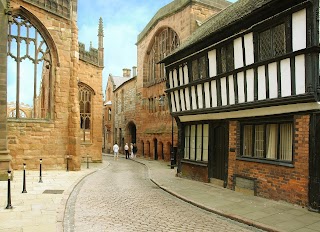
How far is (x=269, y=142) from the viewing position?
9.70 m

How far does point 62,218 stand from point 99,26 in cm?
2217

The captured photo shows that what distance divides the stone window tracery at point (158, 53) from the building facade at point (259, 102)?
12.0m

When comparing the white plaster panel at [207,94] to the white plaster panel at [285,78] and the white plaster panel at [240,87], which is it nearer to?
the white plaster panel at [240,87]

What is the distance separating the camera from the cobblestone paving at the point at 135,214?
6832 millimetres

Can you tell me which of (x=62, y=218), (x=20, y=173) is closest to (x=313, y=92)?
(x=62, y=218)

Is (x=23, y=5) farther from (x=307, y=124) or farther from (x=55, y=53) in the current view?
(x=307, y=124)

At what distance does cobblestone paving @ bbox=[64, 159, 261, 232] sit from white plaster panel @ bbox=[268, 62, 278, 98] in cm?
375

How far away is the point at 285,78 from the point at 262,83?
0.91m

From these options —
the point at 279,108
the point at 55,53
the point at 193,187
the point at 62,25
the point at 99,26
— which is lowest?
the point at 193,187

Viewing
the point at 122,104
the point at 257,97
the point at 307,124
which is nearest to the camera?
the point at 307,124

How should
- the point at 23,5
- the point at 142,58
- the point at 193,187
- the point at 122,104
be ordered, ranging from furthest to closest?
the point at 122,104 < the point at 142,58 < the point at 23,5 < the point at 193,187

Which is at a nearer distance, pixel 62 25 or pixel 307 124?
pixel 307 124

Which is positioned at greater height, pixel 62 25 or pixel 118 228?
pixel 62 25

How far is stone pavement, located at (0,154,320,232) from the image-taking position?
6750 mm
